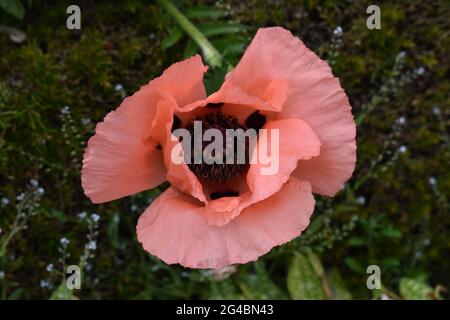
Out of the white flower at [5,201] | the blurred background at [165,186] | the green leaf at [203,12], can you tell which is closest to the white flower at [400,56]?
the blurred background at [165,186]

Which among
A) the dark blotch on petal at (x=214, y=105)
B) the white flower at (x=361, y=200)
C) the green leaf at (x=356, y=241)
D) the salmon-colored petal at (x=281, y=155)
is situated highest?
the dark blotch on petal at (x=214, y=105)

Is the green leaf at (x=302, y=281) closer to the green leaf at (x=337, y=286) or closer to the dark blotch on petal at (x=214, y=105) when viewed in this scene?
the green leaf at (x=337, y=286)

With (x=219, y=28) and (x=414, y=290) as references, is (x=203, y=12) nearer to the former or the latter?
(x=219, y=28)

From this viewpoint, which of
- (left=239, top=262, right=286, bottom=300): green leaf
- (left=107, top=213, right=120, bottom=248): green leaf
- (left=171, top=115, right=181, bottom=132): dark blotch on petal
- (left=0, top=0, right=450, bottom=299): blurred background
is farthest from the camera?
(left=239, top=262, right=286, bottom=300): green leaf

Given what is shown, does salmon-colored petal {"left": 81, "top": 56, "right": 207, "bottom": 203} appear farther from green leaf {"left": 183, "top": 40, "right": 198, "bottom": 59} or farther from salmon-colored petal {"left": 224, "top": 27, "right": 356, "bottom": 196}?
green leaf {"left": 183, "top": 40, "right": 198, "bottom": 59}

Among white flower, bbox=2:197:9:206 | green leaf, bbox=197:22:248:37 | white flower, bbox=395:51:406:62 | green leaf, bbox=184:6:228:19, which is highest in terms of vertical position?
green leaf, bbox=184:6:228:19

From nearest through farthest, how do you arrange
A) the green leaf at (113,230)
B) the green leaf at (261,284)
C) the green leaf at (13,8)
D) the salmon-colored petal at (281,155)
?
the salmon-colored petal at (281,155), the green leaf at (13,8), the green leaf at (113,230), the green leaf at (261,284)

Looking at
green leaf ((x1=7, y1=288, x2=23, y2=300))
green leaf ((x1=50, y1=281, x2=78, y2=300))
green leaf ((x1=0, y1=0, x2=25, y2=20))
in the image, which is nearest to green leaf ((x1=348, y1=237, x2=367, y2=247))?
green leaf ((x1=50, y1=281, x2=78, y2=300))

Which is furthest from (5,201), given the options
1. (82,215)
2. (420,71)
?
(420,71)
